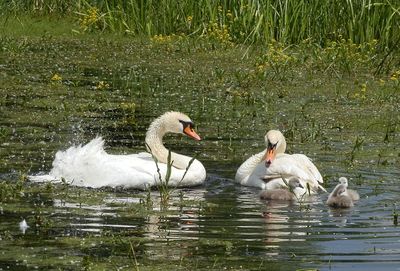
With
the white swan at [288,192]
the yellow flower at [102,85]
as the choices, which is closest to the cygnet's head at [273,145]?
the white swan at [288,192]

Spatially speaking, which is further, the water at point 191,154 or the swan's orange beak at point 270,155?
the swan's orange beak at point 270,155

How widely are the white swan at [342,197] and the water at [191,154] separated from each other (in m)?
0.10

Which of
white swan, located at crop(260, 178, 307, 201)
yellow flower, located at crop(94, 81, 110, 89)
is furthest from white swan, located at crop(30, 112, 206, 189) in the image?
yellow flower, located at crop(94, 81, 110, 89)

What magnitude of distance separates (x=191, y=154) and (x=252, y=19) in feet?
26.0

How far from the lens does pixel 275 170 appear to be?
39.0 feet

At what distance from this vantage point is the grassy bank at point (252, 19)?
1959cm

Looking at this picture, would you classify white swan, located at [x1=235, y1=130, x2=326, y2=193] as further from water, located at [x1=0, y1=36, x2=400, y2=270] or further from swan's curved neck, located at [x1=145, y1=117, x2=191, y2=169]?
swan's curved neck, located at [x1=145, y1=117, x2=191, y2=169]

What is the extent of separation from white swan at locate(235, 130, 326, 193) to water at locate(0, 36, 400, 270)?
0.57 feet

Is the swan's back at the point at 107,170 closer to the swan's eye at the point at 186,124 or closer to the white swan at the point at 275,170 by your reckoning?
the white swan at the point at 275,170

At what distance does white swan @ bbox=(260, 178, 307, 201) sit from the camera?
1103 centimetres

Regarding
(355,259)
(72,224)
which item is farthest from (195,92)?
(355,259)

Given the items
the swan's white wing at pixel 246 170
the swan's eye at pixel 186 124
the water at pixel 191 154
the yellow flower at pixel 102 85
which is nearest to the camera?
the water at pixel 191 154

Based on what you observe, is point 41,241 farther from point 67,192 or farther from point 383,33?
point 383,33

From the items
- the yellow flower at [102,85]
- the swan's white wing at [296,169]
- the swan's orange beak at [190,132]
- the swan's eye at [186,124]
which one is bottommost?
the yellow flower at [102,85]
